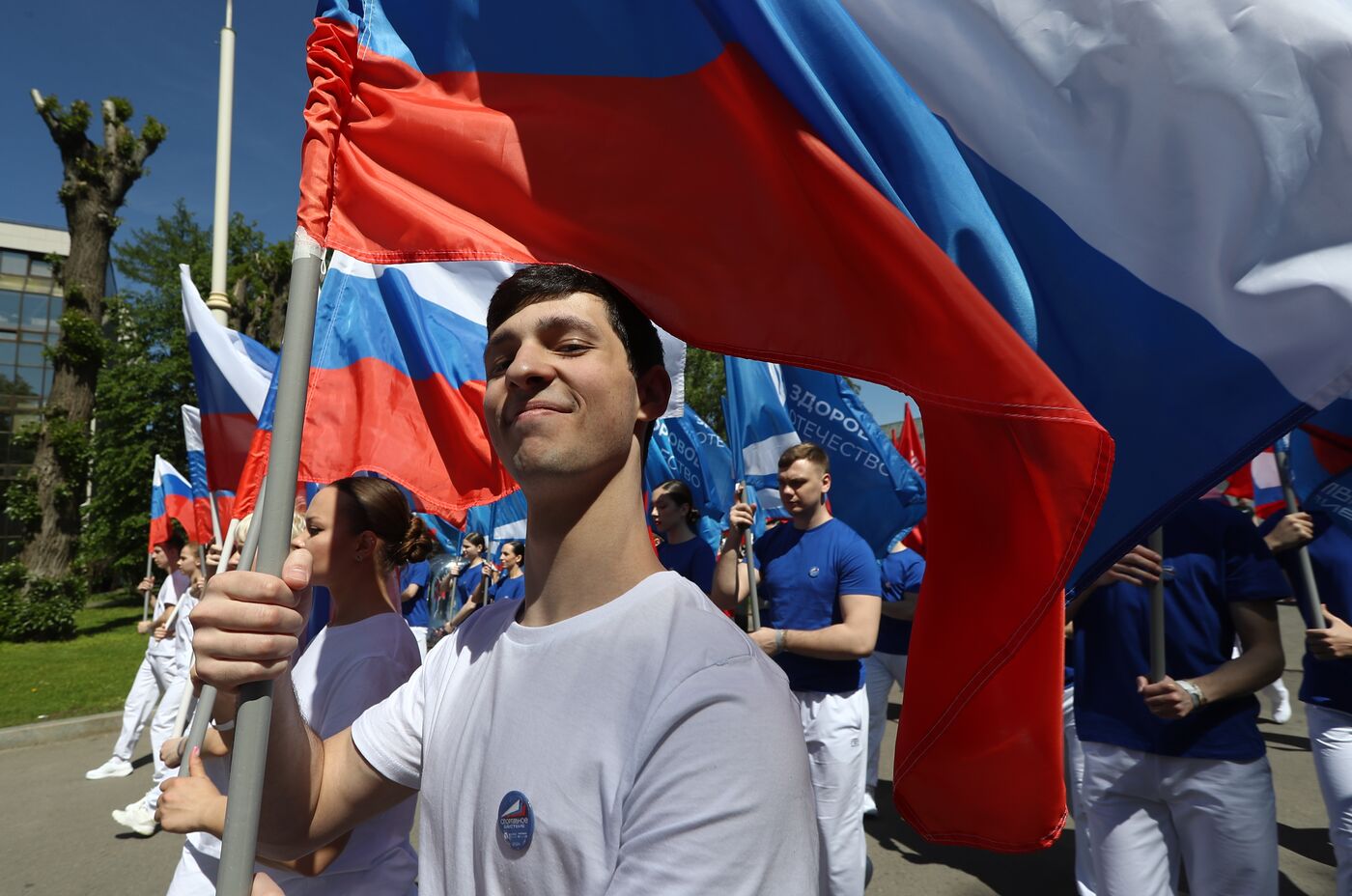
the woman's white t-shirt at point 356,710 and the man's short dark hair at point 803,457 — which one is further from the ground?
the man's short dark hair at point 803,457

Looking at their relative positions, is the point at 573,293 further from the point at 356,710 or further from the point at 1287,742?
the point at 1287,742

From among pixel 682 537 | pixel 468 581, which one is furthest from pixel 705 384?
pixel 682 537

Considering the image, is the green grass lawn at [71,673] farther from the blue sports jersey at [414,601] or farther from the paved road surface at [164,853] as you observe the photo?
the blue sports jersey at [414,601]

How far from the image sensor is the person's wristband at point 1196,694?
118 inches

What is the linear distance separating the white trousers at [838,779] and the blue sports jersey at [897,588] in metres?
1.80

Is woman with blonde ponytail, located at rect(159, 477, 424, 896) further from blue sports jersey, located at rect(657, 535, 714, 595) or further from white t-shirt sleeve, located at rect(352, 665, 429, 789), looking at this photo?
blue sports jersey, located at rect(657, 535, 714, 595)

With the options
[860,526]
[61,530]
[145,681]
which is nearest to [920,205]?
[860,526]

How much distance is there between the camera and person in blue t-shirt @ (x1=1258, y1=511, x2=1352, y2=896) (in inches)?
146

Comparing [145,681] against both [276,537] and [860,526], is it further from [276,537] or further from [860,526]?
[276,537]

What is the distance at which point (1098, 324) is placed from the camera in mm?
1805

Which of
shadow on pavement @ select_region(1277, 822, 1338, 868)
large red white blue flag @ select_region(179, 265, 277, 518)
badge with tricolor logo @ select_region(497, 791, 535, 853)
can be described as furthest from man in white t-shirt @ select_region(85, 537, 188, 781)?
shadow on pavement @ select_region(1277, 822, 1338, 868)

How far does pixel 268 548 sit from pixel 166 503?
8853mm

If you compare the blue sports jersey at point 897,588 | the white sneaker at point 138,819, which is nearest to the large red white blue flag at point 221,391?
the white sneaker at point 138,819

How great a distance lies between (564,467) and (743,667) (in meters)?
0.49
